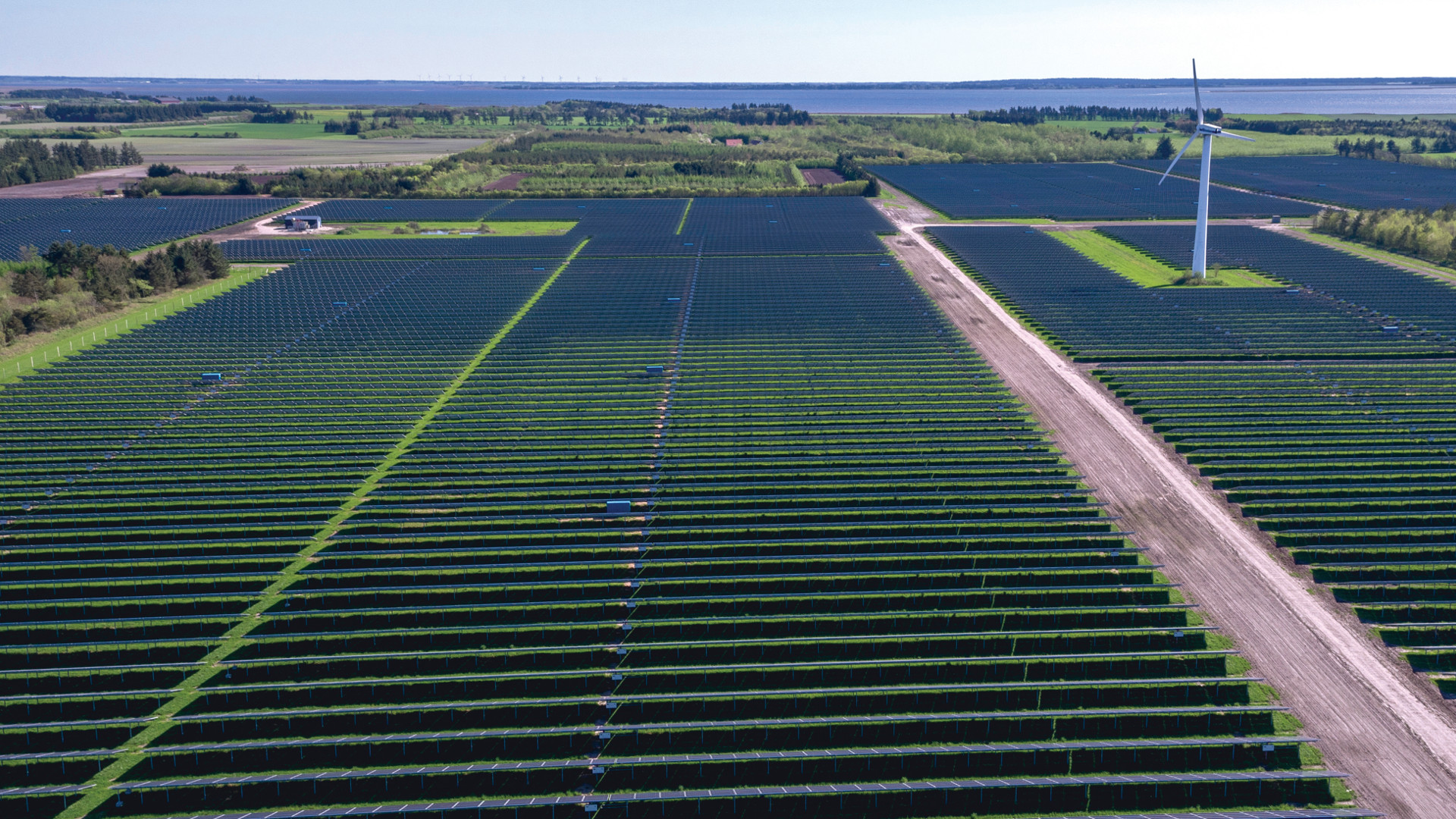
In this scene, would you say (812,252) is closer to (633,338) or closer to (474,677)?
(633,338)

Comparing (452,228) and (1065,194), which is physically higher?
(1065,194)

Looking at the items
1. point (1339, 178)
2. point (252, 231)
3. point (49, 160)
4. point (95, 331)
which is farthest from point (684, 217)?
point (49, 160)

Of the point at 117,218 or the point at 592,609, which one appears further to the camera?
the point at 117,218

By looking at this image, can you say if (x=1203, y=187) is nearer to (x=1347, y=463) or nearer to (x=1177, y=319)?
(x=1177, y=319)

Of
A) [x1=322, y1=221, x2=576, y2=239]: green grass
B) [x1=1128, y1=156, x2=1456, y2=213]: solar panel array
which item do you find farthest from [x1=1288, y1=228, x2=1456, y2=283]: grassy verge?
[x1=322, y1=221, x2=576, y2=239]: green grass

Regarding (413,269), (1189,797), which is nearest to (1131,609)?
(1189,797)
